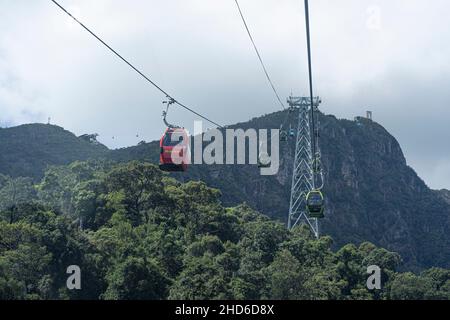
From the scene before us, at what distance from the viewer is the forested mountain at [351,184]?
120 m

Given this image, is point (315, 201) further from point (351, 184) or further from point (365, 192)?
point (365, 192)

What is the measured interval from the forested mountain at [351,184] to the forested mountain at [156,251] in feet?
135

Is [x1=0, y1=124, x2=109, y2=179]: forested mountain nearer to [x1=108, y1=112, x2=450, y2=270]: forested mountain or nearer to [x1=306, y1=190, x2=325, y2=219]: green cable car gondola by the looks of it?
[x1=108, y1=112, x2=450, y2=270]: forested mountain

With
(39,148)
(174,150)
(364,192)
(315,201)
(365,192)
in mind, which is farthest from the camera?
(365,192)

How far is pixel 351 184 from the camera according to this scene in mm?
164375

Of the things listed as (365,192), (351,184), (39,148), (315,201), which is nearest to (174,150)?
(315,201)

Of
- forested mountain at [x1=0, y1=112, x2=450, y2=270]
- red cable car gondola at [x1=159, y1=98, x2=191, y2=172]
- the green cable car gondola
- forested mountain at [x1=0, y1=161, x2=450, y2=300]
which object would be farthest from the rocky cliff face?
red cable car gondola at [x1=159, y1=98, x2=191, y2=172]

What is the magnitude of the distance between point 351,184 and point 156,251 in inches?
4923

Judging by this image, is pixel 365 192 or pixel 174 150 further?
pixel 365 192

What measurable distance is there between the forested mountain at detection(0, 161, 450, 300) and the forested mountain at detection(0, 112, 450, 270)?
41.1m

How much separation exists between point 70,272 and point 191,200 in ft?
54.2

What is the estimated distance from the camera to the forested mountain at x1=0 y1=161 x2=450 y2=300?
37.8m
